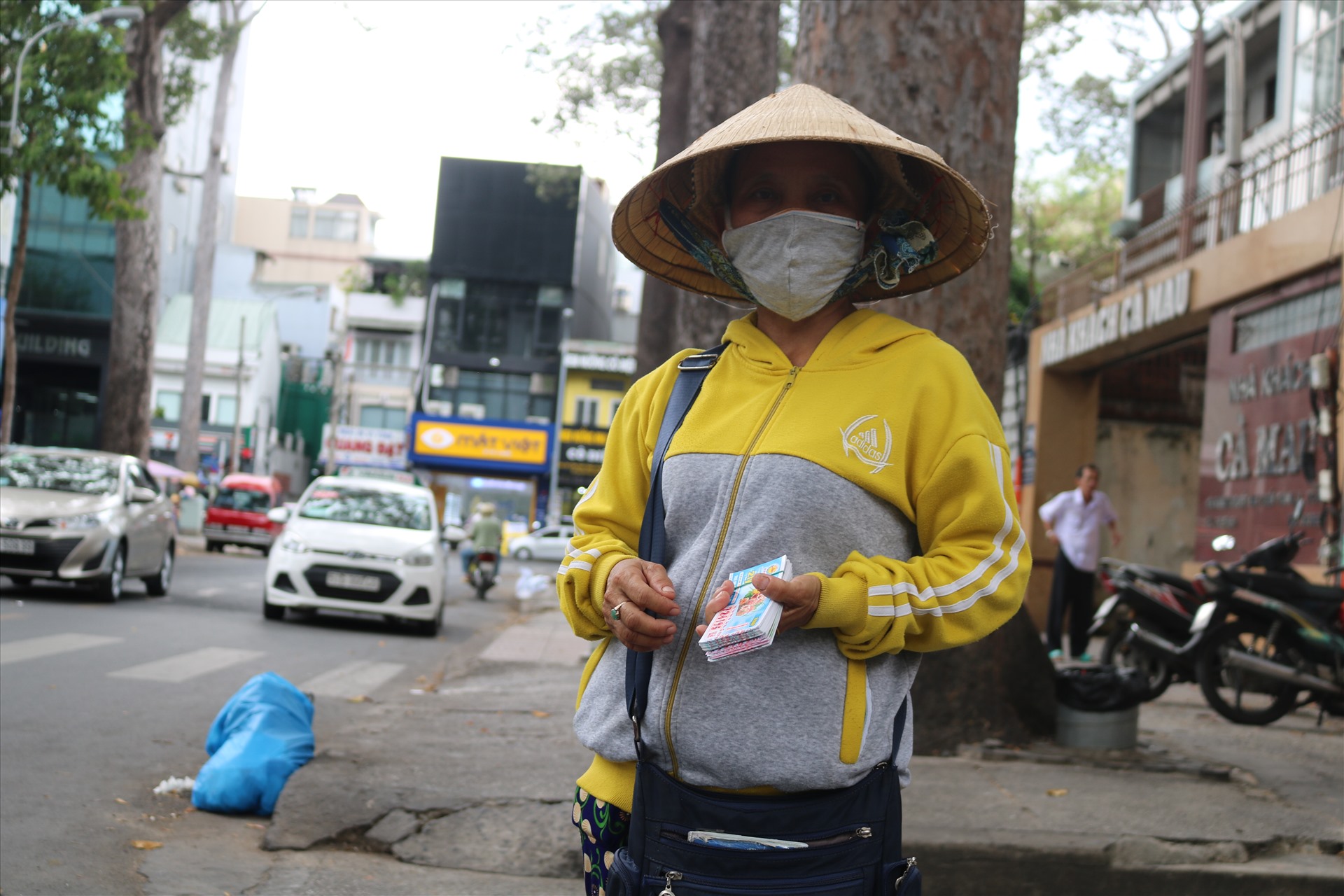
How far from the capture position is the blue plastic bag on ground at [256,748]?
200 inches

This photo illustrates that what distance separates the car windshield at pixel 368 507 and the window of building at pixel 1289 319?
29.9ft

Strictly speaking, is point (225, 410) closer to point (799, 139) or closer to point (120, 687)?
point (120, 687)

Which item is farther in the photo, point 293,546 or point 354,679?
point 293,546

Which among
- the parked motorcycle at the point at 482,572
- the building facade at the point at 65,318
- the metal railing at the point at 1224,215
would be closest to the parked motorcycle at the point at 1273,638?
the metal railing at the point at 1224,215

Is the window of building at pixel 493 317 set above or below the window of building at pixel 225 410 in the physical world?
above

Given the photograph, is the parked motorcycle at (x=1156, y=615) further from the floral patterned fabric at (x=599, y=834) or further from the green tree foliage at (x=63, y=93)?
the green tree foliage at (x=63, y=93)

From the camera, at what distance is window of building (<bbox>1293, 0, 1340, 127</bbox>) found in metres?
15.6

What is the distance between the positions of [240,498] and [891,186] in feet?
101

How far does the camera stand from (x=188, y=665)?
30.2ft

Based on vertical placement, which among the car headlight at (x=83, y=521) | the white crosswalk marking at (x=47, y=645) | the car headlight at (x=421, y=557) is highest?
the car headlight at (x=83, y=521)

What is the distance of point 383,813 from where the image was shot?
4.79 m

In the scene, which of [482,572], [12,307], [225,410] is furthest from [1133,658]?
[225,410]

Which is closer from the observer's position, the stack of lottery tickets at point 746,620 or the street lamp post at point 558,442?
the stack of lottery tickets at point 746,620

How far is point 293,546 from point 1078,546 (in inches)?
307
